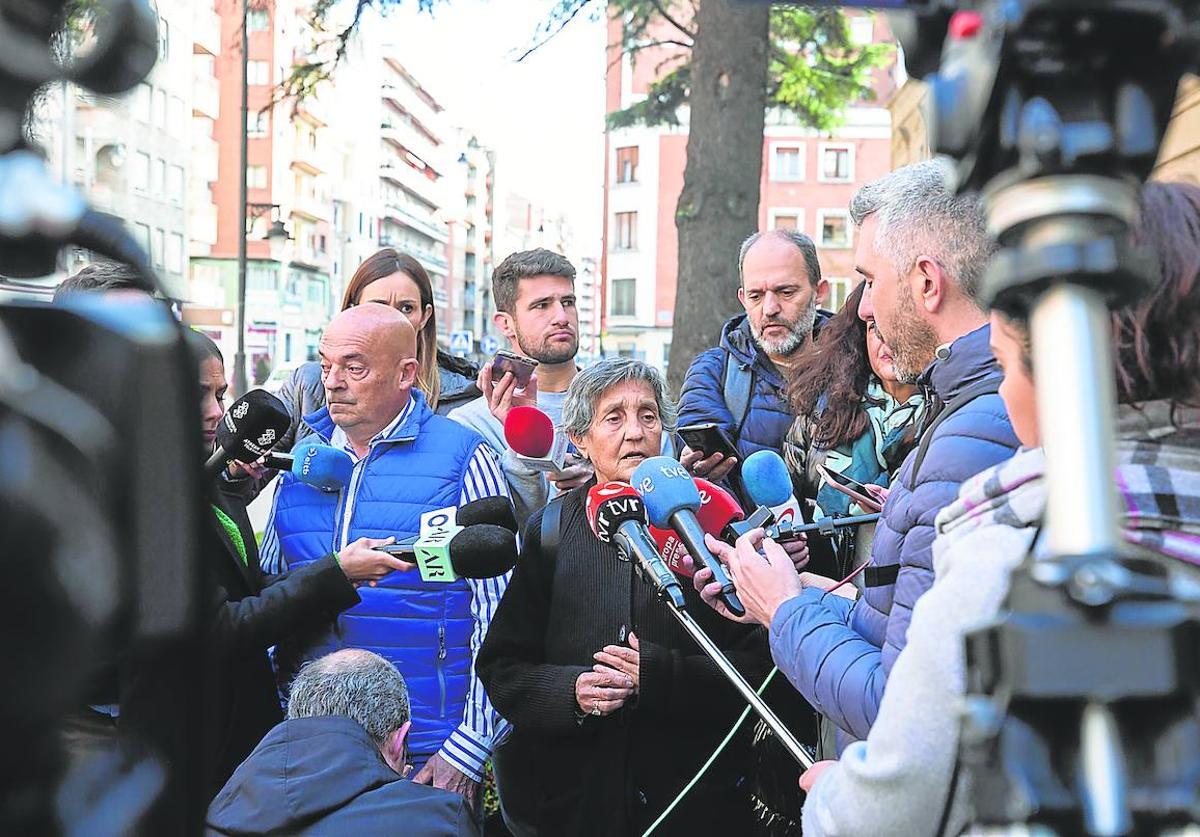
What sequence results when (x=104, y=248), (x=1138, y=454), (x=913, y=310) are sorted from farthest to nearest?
(x=913, y=310) < (x=1138, y=454) < (x=104, y=248)

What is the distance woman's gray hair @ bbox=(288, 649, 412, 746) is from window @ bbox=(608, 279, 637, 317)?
159ft

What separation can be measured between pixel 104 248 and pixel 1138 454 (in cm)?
109

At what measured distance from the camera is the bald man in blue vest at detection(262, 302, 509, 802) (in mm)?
3510

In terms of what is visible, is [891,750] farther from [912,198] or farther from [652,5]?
[652,5]

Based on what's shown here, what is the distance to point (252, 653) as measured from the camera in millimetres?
3316

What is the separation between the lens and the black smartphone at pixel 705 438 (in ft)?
12.2

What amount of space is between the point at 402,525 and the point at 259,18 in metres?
6.91

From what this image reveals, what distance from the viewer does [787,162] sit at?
47125 mm

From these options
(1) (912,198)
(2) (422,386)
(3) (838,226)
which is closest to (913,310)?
(1) (912,198)

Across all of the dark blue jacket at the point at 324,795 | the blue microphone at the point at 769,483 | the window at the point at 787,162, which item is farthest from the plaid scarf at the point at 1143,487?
the window at the point at 787,162

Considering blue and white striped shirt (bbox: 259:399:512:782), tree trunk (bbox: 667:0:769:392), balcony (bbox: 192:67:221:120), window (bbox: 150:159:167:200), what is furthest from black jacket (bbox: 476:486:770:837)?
balcony (bbox: 192:67:221:120)

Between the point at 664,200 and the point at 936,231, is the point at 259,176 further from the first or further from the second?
the point at 936,231

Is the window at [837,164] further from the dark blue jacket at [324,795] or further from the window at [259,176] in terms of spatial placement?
the dark blue jacket at [324,795]

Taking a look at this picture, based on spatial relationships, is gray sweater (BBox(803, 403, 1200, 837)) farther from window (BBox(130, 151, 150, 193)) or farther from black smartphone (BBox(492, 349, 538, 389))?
black smartphone (BBox(492, 349, 538, 389))
